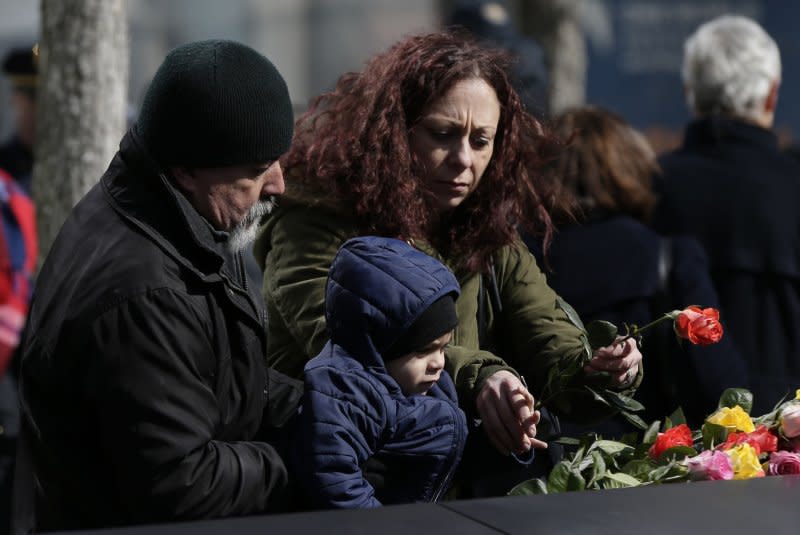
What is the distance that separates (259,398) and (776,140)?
2.77 m

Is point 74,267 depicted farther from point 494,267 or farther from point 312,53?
point 312,53

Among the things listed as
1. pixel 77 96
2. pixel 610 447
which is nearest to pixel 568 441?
pixel 610 447

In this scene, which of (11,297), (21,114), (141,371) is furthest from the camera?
(21,114)

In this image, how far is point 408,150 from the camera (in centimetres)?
304

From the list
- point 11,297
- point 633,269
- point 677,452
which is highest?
point 677,452

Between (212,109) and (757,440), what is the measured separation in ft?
4.08

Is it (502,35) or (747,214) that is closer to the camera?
(747,214)

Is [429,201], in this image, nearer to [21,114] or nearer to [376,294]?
[376,294]

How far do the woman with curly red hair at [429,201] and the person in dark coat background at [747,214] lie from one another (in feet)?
5.03

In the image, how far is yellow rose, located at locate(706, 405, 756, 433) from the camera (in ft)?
9.27

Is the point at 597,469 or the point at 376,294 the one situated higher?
the point at 376,294

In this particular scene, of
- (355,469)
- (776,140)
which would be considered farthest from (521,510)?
(776,140)

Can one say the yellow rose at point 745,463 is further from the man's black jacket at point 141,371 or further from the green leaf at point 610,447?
the man's black jacket at point 141,371

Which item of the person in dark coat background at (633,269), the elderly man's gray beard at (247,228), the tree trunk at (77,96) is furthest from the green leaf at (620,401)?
the tree trunk at (77,96)
